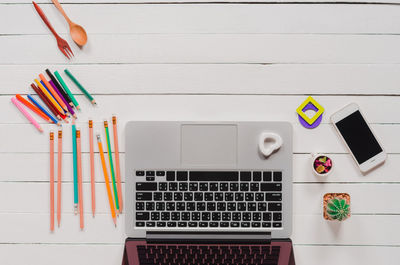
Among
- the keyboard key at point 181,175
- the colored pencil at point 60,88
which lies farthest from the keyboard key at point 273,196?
the colored pencil at point 60,88

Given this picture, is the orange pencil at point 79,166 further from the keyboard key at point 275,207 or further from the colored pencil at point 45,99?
the keyboard key at point 275,207

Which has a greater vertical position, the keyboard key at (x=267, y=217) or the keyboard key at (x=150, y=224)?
the keyboard key at (x=267, y=217)

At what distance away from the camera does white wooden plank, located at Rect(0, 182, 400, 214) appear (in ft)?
2.65

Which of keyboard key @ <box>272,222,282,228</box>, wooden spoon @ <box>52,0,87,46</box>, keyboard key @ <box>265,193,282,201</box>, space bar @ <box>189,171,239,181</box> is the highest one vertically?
wooden spoon @ <box>52,0,87,46</box>

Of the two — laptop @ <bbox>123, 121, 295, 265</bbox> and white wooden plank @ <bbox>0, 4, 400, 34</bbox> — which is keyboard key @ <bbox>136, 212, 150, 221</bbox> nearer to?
laptop @ <bbox>123, 121, 295, 265</bbox>

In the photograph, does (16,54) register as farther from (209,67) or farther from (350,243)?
(350,243)

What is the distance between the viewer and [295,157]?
80 cm

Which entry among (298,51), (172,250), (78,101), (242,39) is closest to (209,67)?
(242,39)

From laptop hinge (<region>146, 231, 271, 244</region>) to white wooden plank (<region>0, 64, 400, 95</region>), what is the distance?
1.25 ft

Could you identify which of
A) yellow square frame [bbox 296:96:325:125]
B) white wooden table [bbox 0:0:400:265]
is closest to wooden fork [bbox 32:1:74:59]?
white wooden table [bbox 0:0:400:265]

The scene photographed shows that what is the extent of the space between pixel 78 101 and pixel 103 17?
24 cm

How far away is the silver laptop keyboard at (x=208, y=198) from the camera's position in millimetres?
771

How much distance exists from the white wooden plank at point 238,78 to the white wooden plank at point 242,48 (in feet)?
0.06

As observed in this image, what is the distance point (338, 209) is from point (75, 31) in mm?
840
